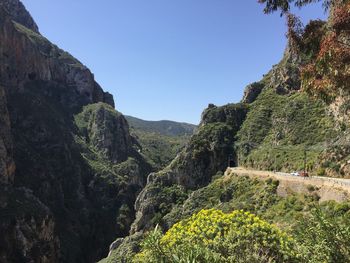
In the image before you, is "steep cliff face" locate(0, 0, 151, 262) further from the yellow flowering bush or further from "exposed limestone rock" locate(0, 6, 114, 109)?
the yellow flowering bush

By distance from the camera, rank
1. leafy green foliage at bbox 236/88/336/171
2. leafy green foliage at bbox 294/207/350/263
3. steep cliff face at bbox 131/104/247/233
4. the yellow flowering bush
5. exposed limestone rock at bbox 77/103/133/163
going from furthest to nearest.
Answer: exposed limestone rock at bbox 77/103/133/163 < steep cliff face at bbox 131/104/247/233 < leafy green foliage at bbox 236/88/336/171 < the yellow flowering bush < leafy green foliage at bbox 294/207/350/263

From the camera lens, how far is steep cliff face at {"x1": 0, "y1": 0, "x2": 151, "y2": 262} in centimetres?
8512

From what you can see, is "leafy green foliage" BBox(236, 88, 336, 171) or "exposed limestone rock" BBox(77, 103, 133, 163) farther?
"exposed limestone rock" BBox(77, 103, 133, 163)

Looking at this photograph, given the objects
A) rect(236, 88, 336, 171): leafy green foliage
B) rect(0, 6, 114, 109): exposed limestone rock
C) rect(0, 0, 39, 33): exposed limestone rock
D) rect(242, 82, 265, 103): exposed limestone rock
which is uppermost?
rect(0, 0, 39, 33): exposed limestone rock

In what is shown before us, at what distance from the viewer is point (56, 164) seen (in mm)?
122062

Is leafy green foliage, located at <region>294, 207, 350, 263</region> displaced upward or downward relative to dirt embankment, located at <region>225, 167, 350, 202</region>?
downward

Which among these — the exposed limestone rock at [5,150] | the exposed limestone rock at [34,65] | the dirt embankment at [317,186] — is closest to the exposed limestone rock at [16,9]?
the exposed limestone rock at [34,65]

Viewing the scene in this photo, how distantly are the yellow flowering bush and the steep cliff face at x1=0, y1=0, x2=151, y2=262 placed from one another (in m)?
67.9

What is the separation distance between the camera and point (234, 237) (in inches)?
705

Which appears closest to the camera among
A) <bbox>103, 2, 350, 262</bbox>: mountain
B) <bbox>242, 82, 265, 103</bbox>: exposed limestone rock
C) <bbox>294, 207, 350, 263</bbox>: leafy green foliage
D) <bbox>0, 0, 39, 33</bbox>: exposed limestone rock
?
<bbox>294, 207, 350, 263</bbox>: leafy green foliage

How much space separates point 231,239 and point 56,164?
4367 inches

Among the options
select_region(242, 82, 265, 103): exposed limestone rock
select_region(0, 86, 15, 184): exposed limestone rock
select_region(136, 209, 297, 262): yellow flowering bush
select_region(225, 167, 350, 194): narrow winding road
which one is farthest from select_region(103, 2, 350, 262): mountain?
select_region(0, 86, 15, 184): exposed limestone rock

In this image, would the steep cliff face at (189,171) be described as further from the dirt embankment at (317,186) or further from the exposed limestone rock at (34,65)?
the exposed limestone rock at (34,65)

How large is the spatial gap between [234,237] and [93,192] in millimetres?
120771
